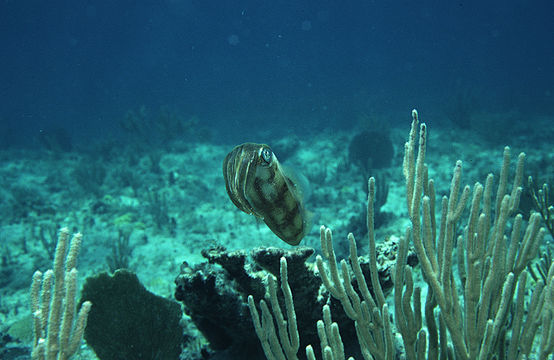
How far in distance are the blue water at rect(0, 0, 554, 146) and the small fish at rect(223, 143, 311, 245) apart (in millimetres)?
57525

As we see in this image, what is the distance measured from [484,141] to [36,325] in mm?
17566

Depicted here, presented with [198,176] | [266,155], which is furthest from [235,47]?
[266,155]

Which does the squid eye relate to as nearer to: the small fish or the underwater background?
the small fish

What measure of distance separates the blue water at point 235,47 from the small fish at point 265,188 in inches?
2265

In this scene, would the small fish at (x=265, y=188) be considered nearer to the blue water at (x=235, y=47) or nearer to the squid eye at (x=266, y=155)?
the squid eye at (x=266, y=155)

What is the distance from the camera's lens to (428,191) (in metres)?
2.23

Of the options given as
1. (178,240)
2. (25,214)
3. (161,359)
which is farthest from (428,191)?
(25,214)

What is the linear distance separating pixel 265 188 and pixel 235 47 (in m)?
140

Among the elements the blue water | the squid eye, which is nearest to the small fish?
the squid eye

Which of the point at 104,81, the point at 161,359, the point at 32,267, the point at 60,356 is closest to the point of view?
the point at 60,356

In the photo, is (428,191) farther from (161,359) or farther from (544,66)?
(544,66)

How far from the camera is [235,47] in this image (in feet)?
426

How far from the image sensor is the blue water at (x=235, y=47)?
66.8m

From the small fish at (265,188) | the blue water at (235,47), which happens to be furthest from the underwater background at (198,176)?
the blue water at (235,47)
